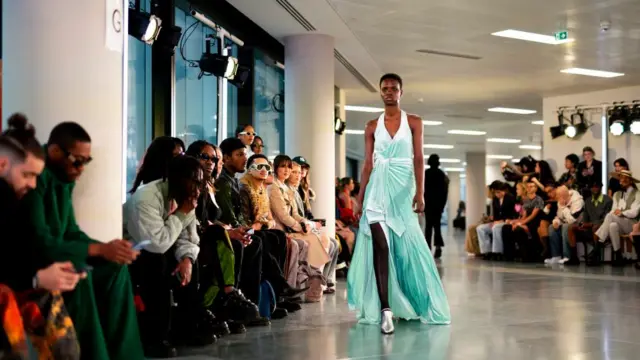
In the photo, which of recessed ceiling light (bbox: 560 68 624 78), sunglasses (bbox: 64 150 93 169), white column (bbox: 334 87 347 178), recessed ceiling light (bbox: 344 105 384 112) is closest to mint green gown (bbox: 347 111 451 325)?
sunglasses (bbox: 64 150 93 169)

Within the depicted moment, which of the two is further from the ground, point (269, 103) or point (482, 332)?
point (269, 103)

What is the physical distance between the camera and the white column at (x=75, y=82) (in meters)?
3.26

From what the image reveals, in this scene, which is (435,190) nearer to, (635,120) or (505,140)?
(635,120)

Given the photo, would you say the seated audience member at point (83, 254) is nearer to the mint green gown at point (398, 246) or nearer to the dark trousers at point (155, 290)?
the dark trousers at point (155, 290)

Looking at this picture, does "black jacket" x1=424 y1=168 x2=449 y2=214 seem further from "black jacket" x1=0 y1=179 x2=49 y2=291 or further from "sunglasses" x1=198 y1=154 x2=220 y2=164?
"black jacket" x1=0 y1=179 x2=49 y2=291

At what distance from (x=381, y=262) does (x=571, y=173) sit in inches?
386

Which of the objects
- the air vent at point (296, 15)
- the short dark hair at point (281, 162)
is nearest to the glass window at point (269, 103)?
the air vent at point (296, 15)

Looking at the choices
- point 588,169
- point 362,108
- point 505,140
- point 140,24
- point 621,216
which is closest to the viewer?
point 140,24

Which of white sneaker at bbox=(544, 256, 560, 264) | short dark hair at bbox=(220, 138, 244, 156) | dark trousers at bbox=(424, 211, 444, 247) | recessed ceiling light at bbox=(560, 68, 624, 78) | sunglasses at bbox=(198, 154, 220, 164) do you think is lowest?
white sneaker at bbox=(544, 256, 560, 264)

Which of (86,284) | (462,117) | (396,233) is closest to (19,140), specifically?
(86,284)

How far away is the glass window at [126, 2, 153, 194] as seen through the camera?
6.98 metres

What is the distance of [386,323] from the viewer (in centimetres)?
507

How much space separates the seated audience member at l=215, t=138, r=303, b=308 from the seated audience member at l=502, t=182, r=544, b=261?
7987 millimetres

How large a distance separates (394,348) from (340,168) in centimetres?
1074
